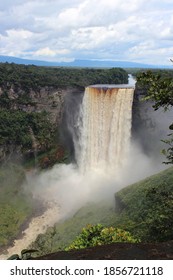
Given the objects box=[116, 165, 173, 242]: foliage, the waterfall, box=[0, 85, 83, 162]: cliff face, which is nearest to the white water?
the waterfall

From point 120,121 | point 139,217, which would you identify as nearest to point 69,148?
point 120,121

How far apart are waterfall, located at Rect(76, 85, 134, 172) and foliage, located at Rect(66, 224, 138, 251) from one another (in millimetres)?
29970

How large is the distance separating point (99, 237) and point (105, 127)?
3204 centimetres

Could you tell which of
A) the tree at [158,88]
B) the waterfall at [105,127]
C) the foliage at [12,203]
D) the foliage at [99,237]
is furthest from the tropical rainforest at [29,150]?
the tree at [158,88]

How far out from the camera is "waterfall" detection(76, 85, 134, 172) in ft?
149

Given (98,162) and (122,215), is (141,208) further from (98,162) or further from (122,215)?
(98,162)

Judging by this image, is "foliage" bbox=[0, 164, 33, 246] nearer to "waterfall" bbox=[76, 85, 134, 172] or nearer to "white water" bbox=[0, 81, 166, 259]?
"white water" bbox=[0, 81, 166, 259]

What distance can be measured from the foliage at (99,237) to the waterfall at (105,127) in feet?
98.3

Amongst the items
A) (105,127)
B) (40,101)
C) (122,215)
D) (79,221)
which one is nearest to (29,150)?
(40,101)

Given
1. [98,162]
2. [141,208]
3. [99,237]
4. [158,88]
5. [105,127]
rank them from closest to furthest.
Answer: [158,88] < [99,237] < [141,208] < [105,127] < [98,162]

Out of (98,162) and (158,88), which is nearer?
(158,88)

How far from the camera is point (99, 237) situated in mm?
15727

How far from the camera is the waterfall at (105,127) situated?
4538 centimetres
